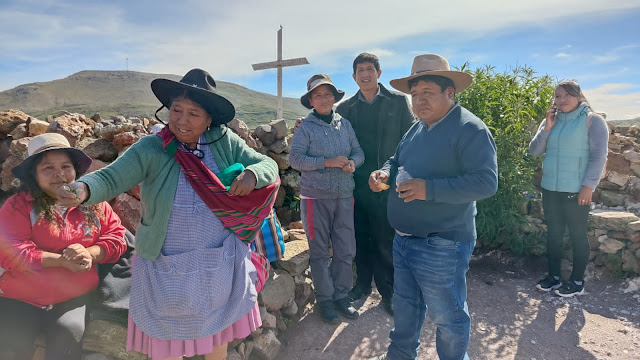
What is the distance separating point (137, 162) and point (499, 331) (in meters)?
3.94

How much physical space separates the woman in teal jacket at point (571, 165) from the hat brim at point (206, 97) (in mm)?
3950

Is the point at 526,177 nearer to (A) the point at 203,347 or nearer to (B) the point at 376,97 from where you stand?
(B) the point at 376,97

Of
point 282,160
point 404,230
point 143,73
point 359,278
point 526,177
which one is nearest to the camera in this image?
point 404,230

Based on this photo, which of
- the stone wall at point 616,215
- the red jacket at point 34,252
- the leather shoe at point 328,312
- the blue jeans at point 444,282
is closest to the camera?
the red jacket at point 34,252

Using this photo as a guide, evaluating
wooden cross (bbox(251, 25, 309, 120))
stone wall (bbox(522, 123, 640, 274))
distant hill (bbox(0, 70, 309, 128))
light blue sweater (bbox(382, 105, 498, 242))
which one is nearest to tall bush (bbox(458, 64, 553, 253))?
stone wall (bbox(522, 123, 640, 274))

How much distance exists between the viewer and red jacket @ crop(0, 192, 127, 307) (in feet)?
7.37

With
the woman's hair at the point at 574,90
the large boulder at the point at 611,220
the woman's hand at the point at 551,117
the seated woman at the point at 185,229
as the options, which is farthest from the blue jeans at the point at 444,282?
the large boulder at the point at 611,220

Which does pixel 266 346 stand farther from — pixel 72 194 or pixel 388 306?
pixel 72 194

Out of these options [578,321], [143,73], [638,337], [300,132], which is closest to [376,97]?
[300,132]

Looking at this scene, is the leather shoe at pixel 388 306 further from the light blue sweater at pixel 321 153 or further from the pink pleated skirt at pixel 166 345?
the pink pleated skirt at pixel 166 345

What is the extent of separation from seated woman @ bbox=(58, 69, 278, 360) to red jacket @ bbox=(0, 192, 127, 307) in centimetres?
58

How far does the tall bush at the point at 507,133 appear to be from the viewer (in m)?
5.19

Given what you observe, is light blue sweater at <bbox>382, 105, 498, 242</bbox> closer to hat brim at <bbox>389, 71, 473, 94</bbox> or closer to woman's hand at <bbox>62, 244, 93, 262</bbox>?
hat brim at <bbox>389, 71, 473, 94</bbox>

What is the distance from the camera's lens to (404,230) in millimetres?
2621
